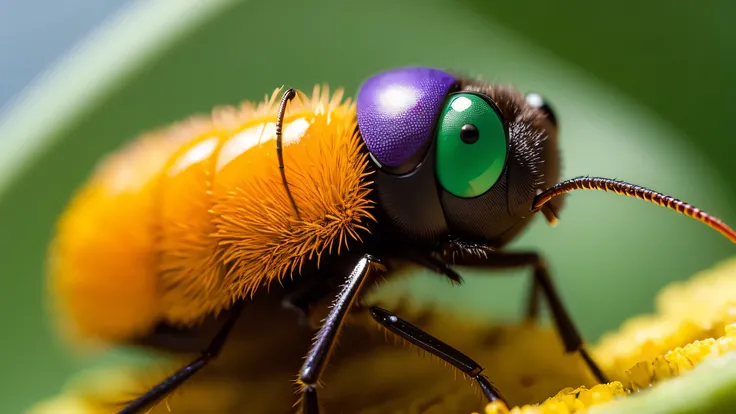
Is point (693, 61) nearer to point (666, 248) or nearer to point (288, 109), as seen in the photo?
point (666, 248)

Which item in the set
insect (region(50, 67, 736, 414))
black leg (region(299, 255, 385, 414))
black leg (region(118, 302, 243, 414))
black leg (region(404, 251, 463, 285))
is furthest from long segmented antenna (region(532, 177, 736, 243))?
black leg (region(118, 302, 243, 414))

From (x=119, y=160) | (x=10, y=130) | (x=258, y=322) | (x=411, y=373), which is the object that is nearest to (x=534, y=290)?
(x=411, y=373)

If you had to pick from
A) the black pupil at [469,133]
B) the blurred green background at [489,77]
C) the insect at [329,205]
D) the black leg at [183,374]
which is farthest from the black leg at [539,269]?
the blurred green background at [489,77]

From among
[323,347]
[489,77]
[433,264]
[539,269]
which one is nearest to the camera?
[323,347]

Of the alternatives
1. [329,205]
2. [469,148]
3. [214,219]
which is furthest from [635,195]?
[214,219]

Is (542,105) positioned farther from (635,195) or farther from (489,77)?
(489,77)

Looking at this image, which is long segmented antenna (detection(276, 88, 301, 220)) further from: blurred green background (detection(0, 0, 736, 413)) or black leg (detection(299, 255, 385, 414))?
blurred green background (detection(0, 0, 736, 413))
